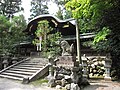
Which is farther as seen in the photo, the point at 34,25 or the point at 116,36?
the point at 34,25

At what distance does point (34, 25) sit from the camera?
20516 millimetres

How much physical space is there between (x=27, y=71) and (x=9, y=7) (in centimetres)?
2410

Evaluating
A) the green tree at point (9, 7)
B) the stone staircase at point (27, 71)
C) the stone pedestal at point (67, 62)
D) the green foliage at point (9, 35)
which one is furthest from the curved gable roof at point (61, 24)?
the green tree at point (9, 7)

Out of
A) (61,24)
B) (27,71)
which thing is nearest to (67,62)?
(27,71)

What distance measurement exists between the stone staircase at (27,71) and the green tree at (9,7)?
20.7 metres

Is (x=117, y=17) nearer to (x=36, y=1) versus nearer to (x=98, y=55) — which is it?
(x=98, y=55)

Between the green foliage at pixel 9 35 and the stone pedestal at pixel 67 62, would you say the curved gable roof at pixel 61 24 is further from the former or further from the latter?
the stone pedestal at pixel 67 62

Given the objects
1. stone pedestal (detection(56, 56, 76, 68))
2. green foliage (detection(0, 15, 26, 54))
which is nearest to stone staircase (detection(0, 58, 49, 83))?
stone pedestal (detection(56, 56, 76, 68))

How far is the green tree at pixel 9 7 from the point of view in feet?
108

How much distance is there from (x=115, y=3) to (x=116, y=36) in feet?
7.62

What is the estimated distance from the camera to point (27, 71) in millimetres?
13391

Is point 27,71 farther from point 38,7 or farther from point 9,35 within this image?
point 38,7

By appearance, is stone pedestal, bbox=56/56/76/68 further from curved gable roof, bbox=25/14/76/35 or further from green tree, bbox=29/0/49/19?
green tree, bbox=29/0/49/19

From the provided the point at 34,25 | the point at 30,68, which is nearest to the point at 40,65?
the point at 30,68
